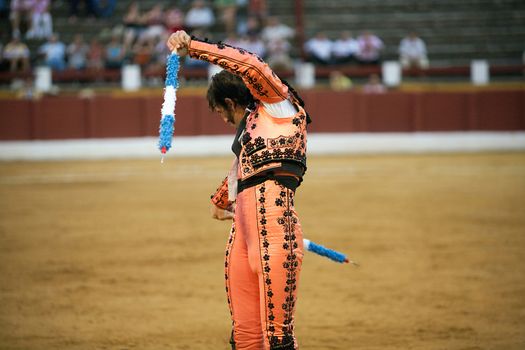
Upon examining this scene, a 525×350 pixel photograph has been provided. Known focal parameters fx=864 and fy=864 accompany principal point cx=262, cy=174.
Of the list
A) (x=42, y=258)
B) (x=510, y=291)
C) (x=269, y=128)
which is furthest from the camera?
(x=42, y=258)

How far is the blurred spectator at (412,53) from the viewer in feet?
52.5

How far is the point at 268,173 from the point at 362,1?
1559 centimetres

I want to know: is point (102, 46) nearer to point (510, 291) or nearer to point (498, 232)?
point (498, 232)

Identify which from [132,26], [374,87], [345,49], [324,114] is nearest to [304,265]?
[324,114]

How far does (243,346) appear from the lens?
115 inches

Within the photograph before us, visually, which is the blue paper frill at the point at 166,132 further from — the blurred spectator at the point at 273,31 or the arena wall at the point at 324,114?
the blurred spectator at the point at 273,31

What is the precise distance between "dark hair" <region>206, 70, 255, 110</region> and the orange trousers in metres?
0.32

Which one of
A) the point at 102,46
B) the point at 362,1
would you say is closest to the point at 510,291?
the point at 102,46

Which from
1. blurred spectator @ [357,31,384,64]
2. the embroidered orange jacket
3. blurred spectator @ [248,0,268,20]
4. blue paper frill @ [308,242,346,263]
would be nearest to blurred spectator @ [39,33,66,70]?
blurred spectator @ [248,0,268,20]

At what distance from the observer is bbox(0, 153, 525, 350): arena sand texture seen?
463 centimetres

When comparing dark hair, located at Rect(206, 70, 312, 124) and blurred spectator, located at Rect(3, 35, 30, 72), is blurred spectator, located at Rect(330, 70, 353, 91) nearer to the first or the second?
blurred spectator, located at Rect(3, 35, 30, 72)

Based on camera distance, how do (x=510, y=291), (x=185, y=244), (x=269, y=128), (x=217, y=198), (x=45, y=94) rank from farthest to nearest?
(x=45, y=94), (x=185, y=244), (x=510, y=291), (x=217, y=198), (x=269, y=128)

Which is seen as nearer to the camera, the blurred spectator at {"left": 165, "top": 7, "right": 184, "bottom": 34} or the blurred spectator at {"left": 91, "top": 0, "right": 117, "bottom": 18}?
the blurred spectator at {"left": 165, "top": 7, "right": 184, "bottom": 34}

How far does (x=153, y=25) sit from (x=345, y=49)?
3.53 m
